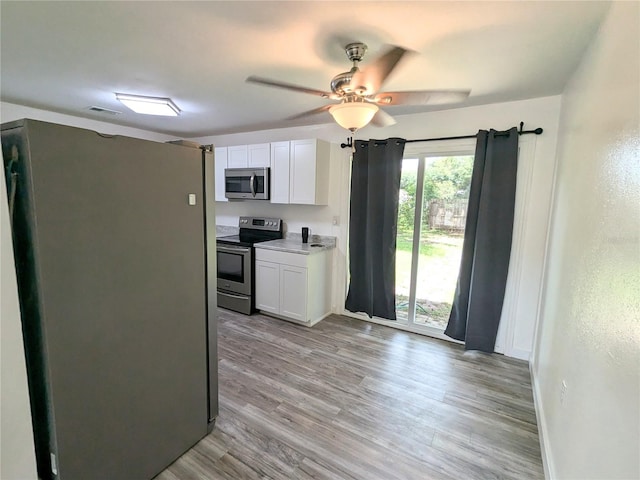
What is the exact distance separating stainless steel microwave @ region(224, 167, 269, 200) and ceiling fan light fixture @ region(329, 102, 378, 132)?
2.31 m

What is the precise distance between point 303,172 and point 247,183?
3.00 ft

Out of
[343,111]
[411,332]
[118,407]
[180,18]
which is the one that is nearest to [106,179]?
[180,18]

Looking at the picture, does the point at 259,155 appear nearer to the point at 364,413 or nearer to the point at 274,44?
the point at 274,44

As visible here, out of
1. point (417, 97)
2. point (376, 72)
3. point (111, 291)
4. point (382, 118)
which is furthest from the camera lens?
point (382, 118)

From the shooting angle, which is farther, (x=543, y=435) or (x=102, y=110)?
(x=102, y=110)

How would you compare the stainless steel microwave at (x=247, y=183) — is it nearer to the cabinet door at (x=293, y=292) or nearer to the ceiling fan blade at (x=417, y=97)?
the cabinet door at (x=293, y=292)

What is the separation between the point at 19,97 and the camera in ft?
9.77

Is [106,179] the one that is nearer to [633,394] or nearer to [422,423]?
[633,394]

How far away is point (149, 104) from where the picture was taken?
2.89m

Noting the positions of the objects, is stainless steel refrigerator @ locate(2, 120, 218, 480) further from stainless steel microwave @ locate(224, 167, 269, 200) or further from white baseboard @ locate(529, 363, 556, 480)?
stainless steel microwave @ locate(224, 167, 269, 200)

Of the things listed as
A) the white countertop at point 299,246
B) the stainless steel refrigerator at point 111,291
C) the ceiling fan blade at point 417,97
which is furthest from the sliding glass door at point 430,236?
the stainless steel refrigerator at point 111,291

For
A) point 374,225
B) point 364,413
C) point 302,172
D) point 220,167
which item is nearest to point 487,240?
point 374,225

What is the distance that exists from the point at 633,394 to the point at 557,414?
3.46 ft

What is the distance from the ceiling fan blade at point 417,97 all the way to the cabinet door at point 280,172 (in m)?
2.06
